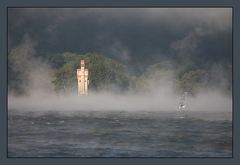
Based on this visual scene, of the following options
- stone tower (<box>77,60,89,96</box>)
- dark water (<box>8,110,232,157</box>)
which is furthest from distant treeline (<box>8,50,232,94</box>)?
dark water (<box>8,110,232,157</box>)

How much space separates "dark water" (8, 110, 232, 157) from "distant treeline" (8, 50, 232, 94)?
39 cm

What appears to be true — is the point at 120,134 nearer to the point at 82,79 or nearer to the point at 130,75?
the point at 130,75

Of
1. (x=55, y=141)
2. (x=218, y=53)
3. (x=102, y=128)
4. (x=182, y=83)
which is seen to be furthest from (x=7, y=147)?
(x=218, y=53)

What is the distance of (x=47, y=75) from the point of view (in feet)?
32.1

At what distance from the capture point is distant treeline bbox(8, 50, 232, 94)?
973 centimetres

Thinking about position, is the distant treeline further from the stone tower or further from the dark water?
the dark water

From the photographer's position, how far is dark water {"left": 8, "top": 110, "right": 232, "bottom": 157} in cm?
964

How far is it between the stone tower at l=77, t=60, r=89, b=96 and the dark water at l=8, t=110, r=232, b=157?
0.33m

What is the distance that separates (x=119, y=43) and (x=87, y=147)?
4.99 ft

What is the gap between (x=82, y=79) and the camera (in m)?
9.80

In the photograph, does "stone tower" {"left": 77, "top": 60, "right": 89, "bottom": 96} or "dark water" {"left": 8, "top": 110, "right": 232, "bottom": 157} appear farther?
"stone tower" {"left": 77, "top": 60, "right": 89, "bottom": 96}

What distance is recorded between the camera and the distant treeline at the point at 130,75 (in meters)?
9.73

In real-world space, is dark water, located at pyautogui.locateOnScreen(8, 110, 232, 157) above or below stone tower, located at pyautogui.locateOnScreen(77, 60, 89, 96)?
below

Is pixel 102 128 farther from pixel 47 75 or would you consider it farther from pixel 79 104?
pixel 47 75
